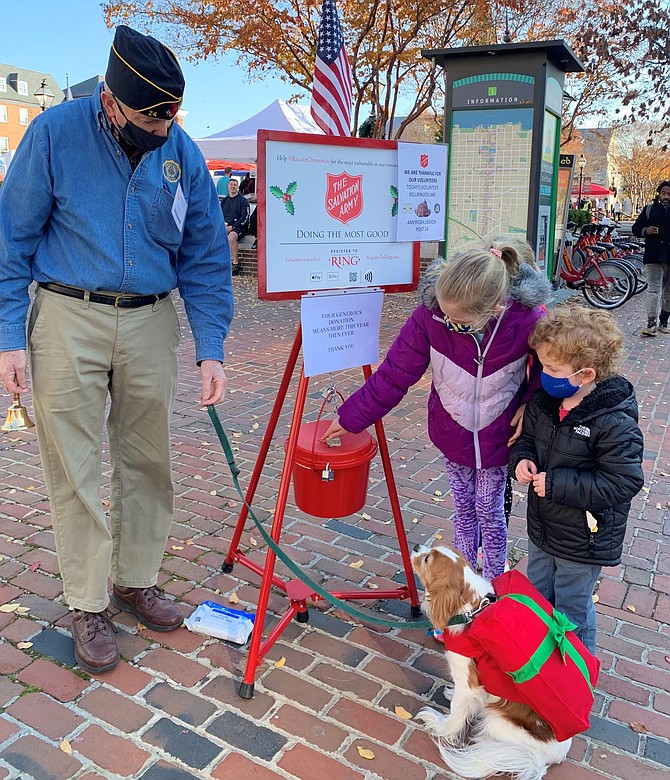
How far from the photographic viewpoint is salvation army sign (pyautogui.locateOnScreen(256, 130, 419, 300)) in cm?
260

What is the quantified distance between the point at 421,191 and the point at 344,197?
453 millimetres

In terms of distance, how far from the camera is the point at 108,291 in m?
2.50

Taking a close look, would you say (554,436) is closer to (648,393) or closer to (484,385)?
(484,385)

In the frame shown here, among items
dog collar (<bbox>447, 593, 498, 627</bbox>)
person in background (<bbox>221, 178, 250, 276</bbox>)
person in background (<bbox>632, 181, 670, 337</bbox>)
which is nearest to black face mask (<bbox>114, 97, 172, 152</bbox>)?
dog collar (<bbox>447, 593, 498, 627</bbox>)

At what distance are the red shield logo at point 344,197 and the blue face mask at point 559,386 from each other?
105 centimetres

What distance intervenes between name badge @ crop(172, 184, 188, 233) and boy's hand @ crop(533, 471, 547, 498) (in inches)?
63.5

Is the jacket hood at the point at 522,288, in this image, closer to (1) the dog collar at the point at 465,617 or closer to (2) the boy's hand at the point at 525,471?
(2) the boy's hand at the point at 525,471

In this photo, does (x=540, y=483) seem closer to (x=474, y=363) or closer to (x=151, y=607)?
(x=474, y=363)


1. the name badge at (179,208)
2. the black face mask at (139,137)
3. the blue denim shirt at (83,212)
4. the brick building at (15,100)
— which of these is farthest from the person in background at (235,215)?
the brick building at (15,100)

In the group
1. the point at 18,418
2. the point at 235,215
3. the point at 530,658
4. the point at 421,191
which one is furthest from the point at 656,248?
the point at 235,215

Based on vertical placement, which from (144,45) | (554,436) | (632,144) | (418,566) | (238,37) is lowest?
(418,566)

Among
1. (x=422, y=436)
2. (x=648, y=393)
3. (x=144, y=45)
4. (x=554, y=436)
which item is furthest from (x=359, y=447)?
(x=648, y=393)

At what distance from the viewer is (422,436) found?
5.46m

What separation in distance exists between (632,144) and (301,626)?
5853 centimetres
